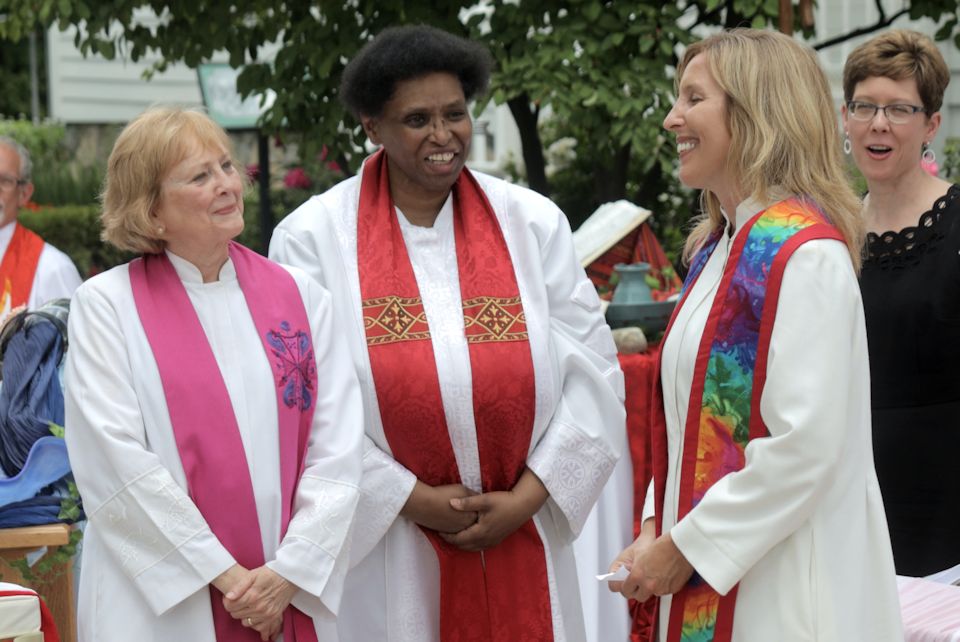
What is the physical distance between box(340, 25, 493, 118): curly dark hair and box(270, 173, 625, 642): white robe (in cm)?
25

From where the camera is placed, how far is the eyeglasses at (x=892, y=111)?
3426 millimetres

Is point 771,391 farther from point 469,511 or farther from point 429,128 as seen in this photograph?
point 429,128

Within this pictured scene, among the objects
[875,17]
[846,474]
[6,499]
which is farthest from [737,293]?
[875,17]

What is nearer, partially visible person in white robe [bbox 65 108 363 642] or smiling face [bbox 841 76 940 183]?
partially visible person in white robe [bbox 65 108 363 642]

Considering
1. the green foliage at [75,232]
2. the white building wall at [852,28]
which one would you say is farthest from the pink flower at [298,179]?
the white building wall at [852,28]

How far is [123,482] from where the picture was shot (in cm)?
283

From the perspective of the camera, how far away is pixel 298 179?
11500 mm

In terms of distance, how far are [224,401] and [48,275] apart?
288 centimetres

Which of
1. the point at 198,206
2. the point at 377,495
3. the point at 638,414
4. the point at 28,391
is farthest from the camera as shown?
the point at 638,414

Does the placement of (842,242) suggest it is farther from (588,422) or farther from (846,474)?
(588,422)

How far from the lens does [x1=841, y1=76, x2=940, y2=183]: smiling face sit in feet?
11.2

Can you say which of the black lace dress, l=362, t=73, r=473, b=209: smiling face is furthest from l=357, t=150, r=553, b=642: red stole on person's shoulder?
the black lace dress

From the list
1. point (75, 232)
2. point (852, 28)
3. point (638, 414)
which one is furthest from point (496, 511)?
point (75, 232)

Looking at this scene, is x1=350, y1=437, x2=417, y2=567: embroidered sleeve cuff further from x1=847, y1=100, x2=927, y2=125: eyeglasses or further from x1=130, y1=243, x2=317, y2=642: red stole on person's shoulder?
x1=847, y1=100, x2=927, y2=125: eyeglasses
